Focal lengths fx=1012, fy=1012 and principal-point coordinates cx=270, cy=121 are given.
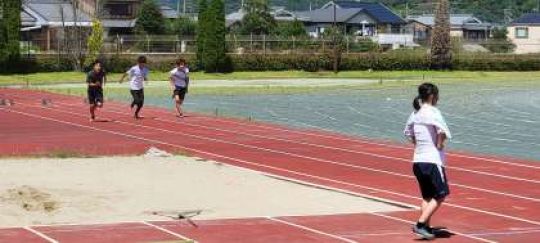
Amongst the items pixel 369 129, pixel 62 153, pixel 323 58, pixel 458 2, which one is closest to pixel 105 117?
pixel 369 129

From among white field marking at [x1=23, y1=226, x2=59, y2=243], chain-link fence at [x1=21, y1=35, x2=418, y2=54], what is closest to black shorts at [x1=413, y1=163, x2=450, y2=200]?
white field marking at [x1=23, y1=226, x2=59, y2=243]

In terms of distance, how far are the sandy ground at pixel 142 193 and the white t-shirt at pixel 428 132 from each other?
1891 mm

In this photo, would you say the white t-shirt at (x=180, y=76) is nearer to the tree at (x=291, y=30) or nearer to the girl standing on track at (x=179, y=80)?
the girl standing on track at (x=179, y=80)

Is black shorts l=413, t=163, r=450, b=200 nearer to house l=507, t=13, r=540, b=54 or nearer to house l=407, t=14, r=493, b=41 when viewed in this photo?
house l=507, t=13, r=540, b=54

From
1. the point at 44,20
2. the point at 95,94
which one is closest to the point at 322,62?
the point at 44,20

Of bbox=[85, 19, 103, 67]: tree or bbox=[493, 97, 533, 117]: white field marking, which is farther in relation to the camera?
bbox=[85, 19, 103, 67]: tree

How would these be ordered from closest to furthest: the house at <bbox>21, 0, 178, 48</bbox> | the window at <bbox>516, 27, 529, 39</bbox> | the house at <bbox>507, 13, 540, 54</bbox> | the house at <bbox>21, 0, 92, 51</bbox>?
the house at <bbox>21, 0, 92, 51</bbox>, the house at <bbox>21, 0, 178, 48</bbox>, the house at <bbox>507, 13, 540, 54</bbox>, the window at <bbox>516, 27, 529, 39</bbox>

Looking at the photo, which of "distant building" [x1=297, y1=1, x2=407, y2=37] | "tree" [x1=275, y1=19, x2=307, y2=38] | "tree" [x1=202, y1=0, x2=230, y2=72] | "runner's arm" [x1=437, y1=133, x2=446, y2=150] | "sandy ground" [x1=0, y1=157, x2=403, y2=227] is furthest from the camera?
"distant building" [x1=297, y1=1, x2=407, y2=37]

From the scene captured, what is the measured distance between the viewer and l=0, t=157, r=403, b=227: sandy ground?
1095 cm

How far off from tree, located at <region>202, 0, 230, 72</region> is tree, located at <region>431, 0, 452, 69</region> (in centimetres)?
1374

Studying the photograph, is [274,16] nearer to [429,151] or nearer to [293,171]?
[293,171]

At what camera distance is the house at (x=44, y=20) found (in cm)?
7475

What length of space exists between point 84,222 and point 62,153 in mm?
6758

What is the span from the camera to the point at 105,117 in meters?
26.6
